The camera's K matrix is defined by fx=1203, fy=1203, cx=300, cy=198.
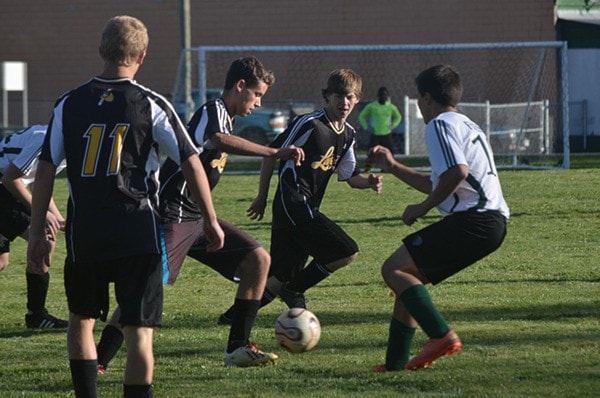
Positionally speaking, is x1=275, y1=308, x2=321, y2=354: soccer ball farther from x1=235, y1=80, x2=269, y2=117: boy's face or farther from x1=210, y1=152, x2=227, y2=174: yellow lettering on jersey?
x1=235, y1=80, x2=269, y2=117: boy's face

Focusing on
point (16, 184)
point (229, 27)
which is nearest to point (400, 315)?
point (16, 184)

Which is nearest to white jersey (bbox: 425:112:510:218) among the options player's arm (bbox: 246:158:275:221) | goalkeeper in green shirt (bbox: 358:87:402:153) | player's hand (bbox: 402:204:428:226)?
player's hand (bbox: 402:204:428:226)

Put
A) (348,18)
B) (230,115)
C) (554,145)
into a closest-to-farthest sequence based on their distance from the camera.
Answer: (230,115), (554,145), (348,18)

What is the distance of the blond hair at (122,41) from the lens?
4969 mm

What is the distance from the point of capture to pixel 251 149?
657cm

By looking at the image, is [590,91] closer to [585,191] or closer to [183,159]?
[585,191]

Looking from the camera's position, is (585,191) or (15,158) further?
(585,191)

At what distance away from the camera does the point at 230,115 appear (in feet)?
23.0

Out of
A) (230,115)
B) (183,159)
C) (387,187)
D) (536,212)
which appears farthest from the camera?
(387,187)

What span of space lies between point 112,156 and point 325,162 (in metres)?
3.40

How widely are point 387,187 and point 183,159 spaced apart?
1545 cm

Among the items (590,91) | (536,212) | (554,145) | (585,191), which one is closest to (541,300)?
(536,212)

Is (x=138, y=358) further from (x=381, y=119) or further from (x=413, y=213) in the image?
(x=381, y=119)

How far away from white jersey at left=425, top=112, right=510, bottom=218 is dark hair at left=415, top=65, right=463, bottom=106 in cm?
9
